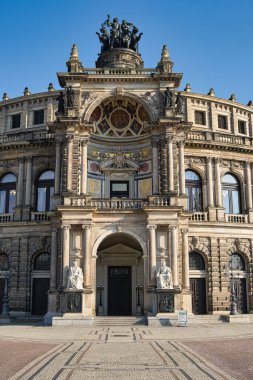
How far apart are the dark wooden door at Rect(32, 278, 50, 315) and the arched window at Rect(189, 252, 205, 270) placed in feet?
41.5

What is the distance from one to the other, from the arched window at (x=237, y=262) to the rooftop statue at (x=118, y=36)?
2362 cm

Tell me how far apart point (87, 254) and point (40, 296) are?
8.96m

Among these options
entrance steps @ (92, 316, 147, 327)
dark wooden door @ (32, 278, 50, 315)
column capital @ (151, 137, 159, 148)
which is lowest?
entrance steps @ (92, 316, 147, 327)

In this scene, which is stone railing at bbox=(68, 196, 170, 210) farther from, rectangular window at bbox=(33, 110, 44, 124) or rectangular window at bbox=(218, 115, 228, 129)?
rectangular window at bbox=(218, 115, 228, 129)

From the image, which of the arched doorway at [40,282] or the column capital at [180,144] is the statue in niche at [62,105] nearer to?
the column capital at [180,144]

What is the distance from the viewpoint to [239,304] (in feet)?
127

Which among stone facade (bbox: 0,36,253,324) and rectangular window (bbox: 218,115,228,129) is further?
rectangular window (bbox: 218,115,228,129)

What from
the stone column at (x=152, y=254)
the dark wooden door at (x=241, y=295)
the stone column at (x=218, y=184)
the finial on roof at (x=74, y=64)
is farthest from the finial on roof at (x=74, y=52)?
the dark wooden door at (x=241, y=295)

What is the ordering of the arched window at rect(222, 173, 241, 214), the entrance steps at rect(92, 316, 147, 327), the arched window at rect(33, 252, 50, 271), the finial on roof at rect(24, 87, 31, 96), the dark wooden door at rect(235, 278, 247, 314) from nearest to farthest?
the entrance steps at rect(92, 316, 147, 327)
the dark wooden door at rect(235, 278, 247, 314)
the arched window at rect(33, 252, 50, 271)
the arched window at rect(222, 173, 241, 214)
the finial on roof at rect(24, 87, 31, 96)

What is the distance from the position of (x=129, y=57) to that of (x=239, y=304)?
26443 millimetres

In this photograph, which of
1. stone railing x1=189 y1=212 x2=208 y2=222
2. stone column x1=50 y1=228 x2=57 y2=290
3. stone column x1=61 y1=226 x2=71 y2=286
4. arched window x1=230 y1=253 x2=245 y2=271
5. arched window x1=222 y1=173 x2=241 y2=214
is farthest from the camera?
arched window x1=222 y1=173 x2=241 y2=214

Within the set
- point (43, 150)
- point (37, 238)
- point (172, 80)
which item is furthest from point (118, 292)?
point (172, 80)

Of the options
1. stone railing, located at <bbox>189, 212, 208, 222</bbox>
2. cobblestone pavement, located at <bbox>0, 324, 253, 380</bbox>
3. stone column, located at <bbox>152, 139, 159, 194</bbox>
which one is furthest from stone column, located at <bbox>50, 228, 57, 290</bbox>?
→ stone railing, located at <bbox>189, 212, 208, 222</bbox>

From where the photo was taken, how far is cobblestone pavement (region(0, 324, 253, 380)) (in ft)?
45.3
